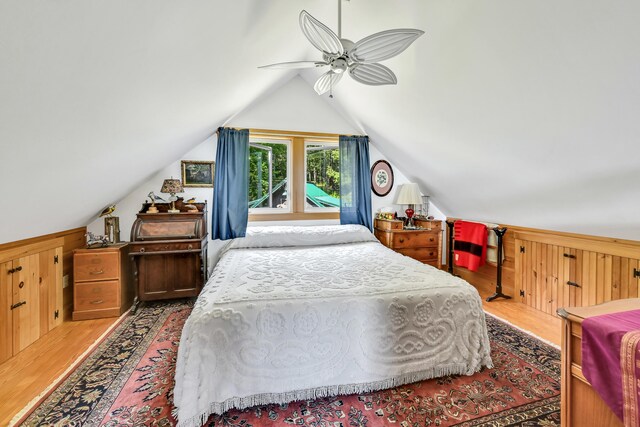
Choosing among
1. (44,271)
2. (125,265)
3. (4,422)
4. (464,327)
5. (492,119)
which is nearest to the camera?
(4,422)

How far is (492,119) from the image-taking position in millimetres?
2100

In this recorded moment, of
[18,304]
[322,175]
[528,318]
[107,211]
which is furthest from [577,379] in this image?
[107,211]

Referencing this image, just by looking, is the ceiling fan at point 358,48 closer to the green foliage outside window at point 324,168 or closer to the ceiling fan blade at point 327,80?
the ceiling fan blade at point 327,80

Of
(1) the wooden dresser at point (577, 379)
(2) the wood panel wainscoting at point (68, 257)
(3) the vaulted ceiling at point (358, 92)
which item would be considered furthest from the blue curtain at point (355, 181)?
(2) the wood panel wainscoting at point (68, 257)

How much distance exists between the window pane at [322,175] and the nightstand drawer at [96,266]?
2.36m

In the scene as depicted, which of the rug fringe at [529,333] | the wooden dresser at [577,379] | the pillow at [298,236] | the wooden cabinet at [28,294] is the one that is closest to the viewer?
the wooden dresser at [577,379]

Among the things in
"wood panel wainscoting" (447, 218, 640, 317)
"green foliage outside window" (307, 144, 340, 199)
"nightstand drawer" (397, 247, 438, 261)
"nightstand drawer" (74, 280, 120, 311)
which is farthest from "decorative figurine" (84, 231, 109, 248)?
"wood panel wainscoting" (447, 218, 640, 317)

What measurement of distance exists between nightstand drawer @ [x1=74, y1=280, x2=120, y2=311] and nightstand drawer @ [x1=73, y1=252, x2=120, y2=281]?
0.23 ft

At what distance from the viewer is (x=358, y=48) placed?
1609 millimetres

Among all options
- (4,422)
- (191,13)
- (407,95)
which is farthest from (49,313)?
(407,95)

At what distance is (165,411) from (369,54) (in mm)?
2407

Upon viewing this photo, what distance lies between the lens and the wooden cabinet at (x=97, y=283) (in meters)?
2.69

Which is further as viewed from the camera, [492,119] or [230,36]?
[492,119]

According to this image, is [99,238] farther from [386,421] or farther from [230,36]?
[386,421]
